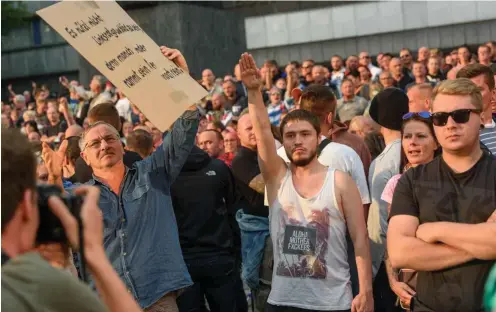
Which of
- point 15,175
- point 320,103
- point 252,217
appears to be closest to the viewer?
point 15,175

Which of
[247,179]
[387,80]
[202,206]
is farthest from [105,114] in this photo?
[387,80]

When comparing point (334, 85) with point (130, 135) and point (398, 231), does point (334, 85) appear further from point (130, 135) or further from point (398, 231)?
point (398, 231)

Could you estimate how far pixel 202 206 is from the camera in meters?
8.20

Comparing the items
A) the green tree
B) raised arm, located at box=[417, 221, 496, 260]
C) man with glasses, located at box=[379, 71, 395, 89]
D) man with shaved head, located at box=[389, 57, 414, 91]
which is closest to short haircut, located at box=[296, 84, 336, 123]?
raised arm, located at box=[417, 221, 496, 260]

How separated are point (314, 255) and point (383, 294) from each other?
0.89 metres

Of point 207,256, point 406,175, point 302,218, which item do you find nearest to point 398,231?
point 406,175

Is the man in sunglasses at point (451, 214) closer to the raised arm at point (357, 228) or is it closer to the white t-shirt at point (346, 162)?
the raised arm at point (357, 228)

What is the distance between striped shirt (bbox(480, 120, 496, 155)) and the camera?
6323 millimetres

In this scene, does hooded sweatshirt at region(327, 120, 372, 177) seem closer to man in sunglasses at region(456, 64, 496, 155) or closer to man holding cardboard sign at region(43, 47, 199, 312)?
man in sunglasses at region(456, 64, 496, 155)

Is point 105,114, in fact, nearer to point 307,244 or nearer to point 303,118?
point 303,118

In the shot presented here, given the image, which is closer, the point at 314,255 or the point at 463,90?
the point at 463,90

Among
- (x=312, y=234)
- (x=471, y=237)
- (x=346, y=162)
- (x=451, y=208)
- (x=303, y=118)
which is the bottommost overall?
(x=312, y=234)

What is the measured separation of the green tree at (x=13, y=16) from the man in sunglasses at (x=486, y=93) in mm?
35147

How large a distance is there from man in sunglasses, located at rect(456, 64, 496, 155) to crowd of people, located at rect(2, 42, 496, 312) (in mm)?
14
